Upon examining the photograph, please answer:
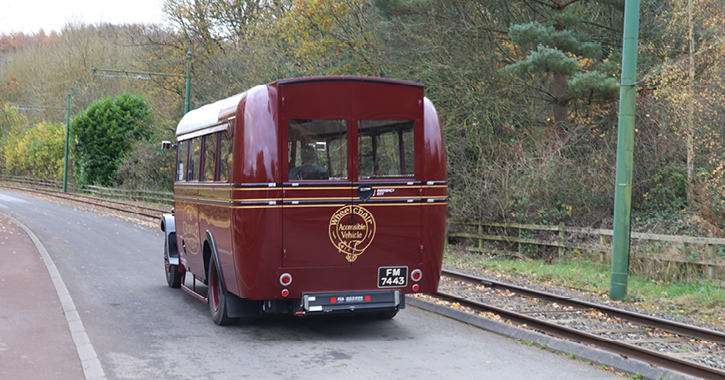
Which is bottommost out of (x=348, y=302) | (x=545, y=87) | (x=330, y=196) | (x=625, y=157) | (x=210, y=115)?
(x=348, y=302)

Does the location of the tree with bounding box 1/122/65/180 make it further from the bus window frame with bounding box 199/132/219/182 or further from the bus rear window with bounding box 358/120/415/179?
the bus rear window with bounding box 358/120/415/179

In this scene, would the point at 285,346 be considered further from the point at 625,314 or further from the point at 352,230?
the point at 625,314

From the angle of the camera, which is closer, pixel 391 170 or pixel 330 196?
pixel 330 196

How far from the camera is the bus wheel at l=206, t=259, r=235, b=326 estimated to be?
9.05 meters

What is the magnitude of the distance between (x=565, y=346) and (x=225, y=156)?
179 inches

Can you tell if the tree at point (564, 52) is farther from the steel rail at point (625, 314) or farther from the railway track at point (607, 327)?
the railway track at point (607, 327)

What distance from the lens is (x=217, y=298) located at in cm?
947

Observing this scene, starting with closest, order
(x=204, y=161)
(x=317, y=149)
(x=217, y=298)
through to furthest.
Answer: (x=317, y=149), (x=217, y=298), (x=204, y=161)

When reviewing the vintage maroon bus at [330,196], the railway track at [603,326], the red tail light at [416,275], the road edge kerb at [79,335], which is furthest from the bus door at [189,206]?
the railway track at [603,326]

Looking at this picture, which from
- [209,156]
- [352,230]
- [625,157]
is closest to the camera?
[352,230]

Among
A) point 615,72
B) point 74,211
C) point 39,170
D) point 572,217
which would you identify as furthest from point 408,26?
point 39,170

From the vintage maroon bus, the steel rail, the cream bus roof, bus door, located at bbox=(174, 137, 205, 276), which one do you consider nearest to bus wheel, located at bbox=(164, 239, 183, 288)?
bus door, located at bbox=(174, 137, 205, 276)

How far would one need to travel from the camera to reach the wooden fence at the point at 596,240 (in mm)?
13016

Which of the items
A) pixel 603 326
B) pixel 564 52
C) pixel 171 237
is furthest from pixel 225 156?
pixel 564 52
